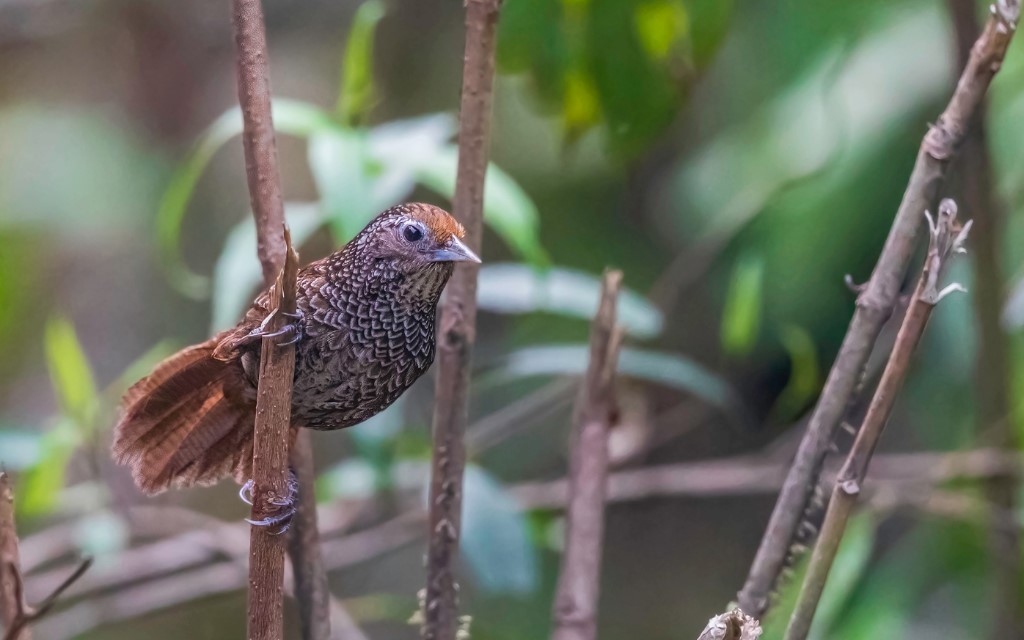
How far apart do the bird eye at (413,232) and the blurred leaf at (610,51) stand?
828 millimetres

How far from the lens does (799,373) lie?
204cm

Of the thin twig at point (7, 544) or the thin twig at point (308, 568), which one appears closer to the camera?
the thin twig at point (7, 544)

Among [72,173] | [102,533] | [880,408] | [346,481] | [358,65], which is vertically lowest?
[880,408]

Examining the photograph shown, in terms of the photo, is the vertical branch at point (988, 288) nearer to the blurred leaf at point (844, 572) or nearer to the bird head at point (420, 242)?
the blurred leaf at point (844, 572)

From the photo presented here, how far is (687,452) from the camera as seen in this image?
2.55 m

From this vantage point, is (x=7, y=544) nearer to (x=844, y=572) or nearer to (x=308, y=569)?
(x=308, y=569)

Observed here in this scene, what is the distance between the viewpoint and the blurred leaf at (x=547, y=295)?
Answer: 5.56 feet

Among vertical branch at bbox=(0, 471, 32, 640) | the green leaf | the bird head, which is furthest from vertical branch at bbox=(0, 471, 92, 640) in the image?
the green leaf

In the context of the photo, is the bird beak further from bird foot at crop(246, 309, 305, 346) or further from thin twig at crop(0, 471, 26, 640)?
thin twig at crop(0, 471, 26, 640)

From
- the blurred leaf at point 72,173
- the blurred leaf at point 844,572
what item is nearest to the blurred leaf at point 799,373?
the blurred leaf at point 844,572

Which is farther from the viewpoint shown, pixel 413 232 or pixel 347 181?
pixel 347 181

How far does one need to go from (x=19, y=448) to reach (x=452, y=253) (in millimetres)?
1243

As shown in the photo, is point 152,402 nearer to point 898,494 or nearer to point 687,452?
point 898,494

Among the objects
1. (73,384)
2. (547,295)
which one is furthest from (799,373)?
(73,384)
